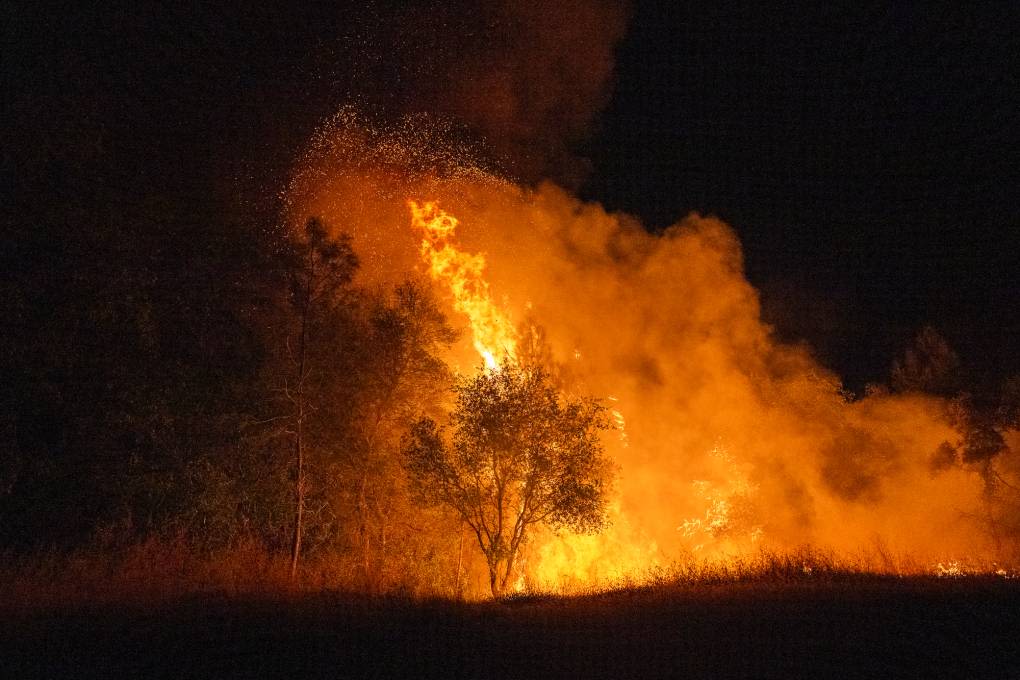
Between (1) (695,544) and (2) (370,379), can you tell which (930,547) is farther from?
(2) (370,379)

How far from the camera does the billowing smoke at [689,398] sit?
101 ft

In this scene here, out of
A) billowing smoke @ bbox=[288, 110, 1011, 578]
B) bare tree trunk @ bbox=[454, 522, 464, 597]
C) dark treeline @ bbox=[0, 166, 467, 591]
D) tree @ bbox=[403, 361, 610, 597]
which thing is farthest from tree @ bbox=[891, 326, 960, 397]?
dark treeline @ bbox=[0, 166, 467, 591]

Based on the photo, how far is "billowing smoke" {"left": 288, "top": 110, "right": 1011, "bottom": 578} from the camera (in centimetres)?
3072

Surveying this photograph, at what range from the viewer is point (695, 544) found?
32.2 meters

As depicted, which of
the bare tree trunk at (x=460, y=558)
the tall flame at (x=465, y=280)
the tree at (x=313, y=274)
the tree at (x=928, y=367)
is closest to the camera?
the tree at (x=313, y=274)

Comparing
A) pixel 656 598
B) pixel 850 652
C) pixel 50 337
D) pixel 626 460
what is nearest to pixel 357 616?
pixel 656 598

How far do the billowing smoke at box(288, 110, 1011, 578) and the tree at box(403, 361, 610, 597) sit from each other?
415 inches

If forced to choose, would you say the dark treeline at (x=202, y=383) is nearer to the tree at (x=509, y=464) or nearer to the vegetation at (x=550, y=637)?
the tree at (x=509, y=464)

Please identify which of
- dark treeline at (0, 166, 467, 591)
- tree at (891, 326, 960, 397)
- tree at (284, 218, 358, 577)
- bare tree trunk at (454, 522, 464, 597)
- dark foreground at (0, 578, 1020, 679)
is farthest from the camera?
tree at (891, 326, 960, 397)

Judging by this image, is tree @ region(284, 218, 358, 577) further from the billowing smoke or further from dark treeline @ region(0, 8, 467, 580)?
the billowing smoke

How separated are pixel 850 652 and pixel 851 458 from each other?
2750 cm

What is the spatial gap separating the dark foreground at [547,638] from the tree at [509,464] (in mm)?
7297

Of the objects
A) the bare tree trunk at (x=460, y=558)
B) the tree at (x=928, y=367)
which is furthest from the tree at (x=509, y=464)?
the tree at (x=928, y=367)

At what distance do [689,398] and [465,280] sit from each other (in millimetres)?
13070
